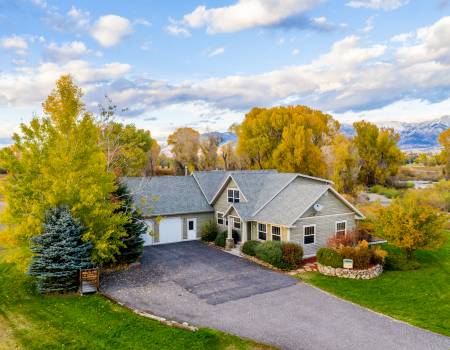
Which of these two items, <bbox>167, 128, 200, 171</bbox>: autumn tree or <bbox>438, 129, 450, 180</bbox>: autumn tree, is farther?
<bbox>438, 129, 450, 180</bbox>: autumn tree

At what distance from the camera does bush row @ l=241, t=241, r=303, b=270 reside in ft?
66.4

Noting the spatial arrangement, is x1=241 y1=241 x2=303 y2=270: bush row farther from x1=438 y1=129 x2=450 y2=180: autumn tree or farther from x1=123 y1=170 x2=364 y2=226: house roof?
x1=438 y1=129 x2=450 y2=180: autumn tree

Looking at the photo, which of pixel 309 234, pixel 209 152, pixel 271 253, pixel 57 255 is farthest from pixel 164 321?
pixel 209 152

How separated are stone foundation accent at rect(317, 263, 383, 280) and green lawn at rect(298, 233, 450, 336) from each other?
0.37 metres

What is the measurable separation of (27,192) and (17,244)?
255cm

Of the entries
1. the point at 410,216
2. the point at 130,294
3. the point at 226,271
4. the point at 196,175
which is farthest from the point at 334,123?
the point at 130,294

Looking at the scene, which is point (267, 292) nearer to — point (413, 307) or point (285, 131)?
point (413, 307)

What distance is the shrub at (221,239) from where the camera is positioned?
25631mm

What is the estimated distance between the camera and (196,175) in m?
31.3

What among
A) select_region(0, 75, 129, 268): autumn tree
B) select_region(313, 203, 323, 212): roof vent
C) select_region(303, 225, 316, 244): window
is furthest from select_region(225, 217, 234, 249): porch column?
select_region(0, 75, 129, 268): autumn tree

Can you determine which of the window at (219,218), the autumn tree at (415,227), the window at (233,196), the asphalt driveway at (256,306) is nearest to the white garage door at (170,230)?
the window at (219,218)

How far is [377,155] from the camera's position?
61.8 meters

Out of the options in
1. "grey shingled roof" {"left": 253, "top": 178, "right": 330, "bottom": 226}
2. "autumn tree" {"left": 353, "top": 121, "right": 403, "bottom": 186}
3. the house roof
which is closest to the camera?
"grey shingled roof" {"left": 253, "top": 178, "right": 330, "bottom": 226}

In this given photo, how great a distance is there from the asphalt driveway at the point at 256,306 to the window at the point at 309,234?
3.87 m
